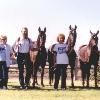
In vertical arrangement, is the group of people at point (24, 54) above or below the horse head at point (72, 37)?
below

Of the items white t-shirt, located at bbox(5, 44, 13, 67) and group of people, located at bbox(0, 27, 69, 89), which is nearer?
group of people, located at bbox(0, 27, 69, 89)

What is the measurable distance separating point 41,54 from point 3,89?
240 centimetres

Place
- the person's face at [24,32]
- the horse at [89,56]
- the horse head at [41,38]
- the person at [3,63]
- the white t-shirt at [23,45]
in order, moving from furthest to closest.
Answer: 1. the horse at [89,56]
2. the horse head at [41,38]
3. the person at [3,63]
4. the white t-shirt at [23,45]
5. the person's face at [24,32]

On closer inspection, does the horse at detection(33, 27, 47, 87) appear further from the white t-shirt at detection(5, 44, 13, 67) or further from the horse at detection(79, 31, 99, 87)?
the horse at detection(79, 31, 99, 87)

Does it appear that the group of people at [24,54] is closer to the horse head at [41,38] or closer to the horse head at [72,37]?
the horse head at [41,38]

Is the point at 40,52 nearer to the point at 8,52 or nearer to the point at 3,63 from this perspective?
the point at 8,52

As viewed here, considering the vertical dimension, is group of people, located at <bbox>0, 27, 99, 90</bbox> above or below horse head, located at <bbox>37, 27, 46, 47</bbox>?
below

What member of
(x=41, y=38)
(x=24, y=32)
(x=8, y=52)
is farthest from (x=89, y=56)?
(x=8, y=52)

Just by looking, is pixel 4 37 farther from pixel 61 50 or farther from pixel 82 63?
pixel 82 63

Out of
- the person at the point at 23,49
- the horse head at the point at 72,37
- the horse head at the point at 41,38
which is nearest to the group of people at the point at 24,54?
the person at the point at 23,49

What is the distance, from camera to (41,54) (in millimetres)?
17922

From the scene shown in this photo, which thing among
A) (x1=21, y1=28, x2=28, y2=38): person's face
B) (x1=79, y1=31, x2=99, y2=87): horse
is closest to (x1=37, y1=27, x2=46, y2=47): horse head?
(x1=21, y1=28, x2=28, y2=38): person's face

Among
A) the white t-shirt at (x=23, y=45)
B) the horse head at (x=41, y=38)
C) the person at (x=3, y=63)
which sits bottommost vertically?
the person at (x=3, y=63)

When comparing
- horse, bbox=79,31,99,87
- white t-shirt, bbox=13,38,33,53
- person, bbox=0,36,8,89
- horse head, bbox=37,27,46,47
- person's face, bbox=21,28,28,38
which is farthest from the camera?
horse, bbox=79,31,99,87
